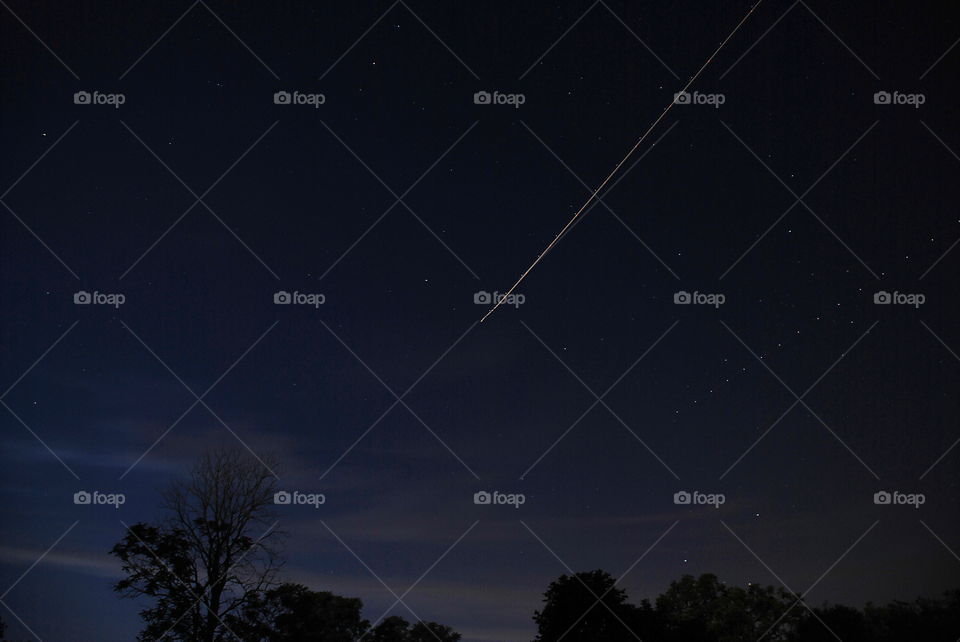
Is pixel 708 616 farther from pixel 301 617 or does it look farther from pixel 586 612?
pixel 301 617

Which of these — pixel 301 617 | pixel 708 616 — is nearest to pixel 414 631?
pixel 301 617

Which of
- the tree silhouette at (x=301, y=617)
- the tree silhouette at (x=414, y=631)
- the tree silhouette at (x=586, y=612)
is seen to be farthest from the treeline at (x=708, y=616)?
the tree silhouette at (x=301, y=617)

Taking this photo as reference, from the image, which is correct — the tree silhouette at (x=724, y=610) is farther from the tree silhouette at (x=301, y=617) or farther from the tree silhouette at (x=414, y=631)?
the tree silhouette at (x=301, y=617)

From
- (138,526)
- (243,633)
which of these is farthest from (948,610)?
(138,526)

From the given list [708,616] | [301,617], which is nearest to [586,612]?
[708,616]

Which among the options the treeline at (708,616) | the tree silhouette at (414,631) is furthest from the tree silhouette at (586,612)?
the tree silhouette at (414,631)

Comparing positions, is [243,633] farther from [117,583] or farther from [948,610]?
[948,610]

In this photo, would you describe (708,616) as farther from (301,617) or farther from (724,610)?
(301,617)

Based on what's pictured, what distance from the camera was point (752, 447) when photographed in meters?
12.2

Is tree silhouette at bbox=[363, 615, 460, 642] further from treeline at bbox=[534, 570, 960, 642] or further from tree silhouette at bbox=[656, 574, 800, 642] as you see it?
tree silhouette at bbox=[656, 574, 800, 642]

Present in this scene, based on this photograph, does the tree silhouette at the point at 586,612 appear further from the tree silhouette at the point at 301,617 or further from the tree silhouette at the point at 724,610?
the tree silhouette at the point at 301,617

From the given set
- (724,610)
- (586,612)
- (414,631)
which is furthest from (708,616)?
(414,631)

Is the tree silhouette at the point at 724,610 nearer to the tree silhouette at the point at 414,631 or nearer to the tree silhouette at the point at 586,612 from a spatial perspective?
the tree silhouette at the point at 586,612

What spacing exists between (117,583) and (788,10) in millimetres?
11971
